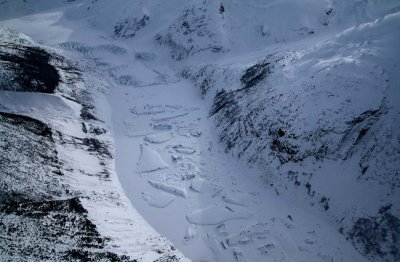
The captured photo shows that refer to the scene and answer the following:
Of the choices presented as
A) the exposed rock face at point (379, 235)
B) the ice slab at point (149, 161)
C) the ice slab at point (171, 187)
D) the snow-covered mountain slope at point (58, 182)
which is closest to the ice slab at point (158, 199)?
the ice slab at point (171, 187)

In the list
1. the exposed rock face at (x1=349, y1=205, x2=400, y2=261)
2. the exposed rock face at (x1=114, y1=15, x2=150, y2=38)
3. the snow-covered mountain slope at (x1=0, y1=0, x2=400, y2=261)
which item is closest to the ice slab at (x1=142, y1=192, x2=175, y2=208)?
the snow-covered mountain slope at (x1=0, y1=0, x2=400, y2=261)

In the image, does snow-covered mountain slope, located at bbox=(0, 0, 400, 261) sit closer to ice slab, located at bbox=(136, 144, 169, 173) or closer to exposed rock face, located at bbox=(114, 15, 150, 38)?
ice slab, located at bbox=(136, 144, 169, 173)

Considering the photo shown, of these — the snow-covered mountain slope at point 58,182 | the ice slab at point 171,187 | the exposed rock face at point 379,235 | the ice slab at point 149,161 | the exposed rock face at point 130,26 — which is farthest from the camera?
the exposed rock face at point 130,26

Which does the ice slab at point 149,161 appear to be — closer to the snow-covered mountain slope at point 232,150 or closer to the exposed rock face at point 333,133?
the snow-covered mountain slope at point 232,150

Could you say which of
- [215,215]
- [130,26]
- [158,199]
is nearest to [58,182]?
[158,199]

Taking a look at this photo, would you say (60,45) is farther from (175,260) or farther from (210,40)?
(175,260)

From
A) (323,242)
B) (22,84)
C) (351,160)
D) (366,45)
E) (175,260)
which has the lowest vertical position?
(175,260)

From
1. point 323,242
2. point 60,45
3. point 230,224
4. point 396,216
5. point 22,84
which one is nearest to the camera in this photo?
point 396,216

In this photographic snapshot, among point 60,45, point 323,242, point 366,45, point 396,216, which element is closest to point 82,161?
point 323,242

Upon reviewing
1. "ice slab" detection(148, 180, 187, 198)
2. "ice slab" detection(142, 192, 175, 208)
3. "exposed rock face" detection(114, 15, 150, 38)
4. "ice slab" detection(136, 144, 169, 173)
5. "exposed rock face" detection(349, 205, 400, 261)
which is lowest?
"ice slab" detection(142, 192, 175, 208)
